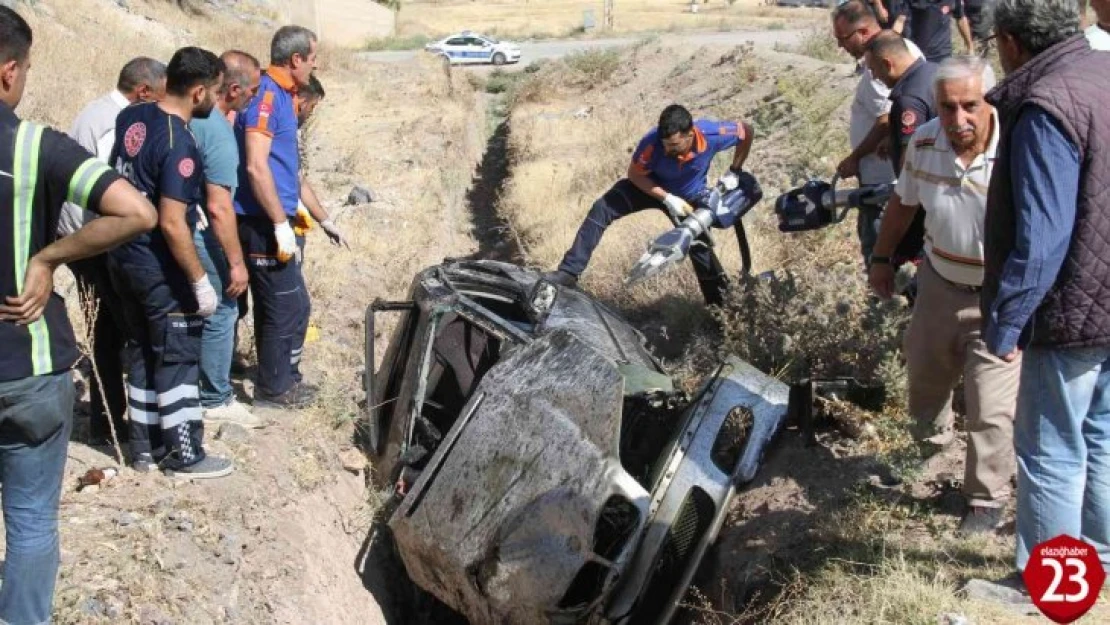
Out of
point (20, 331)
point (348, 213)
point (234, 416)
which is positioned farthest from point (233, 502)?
point (348, 213)

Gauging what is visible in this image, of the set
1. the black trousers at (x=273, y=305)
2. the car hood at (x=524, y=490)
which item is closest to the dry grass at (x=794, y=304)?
the car hood at (x=524, y=490)

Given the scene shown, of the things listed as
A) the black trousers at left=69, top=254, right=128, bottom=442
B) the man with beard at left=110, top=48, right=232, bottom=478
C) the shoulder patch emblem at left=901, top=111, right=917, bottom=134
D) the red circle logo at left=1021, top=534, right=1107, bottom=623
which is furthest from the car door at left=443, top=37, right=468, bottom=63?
the red circle logo at left=1021, top=534, right=1107, bottom=623

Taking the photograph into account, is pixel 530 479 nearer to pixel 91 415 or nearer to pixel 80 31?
pixel 91 415

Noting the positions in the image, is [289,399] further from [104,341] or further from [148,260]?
[148,260]

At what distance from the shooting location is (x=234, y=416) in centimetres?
531

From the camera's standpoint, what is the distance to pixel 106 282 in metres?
4.53

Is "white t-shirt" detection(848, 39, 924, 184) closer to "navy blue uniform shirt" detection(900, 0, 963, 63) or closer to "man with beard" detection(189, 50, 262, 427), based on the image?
"navy blue uniform shirt" detection(900, 0, 963, 63)

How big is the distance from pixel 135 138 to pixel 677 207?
335cm

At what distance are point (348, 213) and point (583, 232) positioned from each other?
13.0 ft

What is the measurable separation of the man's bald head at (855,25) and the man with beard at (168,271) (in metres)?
3.52

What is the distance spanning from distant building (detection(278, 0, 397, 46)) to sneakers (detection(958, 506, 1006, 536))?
2872cm

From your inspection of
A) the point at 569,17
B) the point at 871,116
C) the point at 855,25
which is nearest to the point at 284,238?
the point at 871,116

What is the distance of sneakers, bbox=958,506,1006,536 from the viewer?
4059 millimetres

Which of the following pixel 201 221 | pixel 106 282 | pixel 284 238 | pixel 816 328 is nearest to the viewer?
pixel 106 282
